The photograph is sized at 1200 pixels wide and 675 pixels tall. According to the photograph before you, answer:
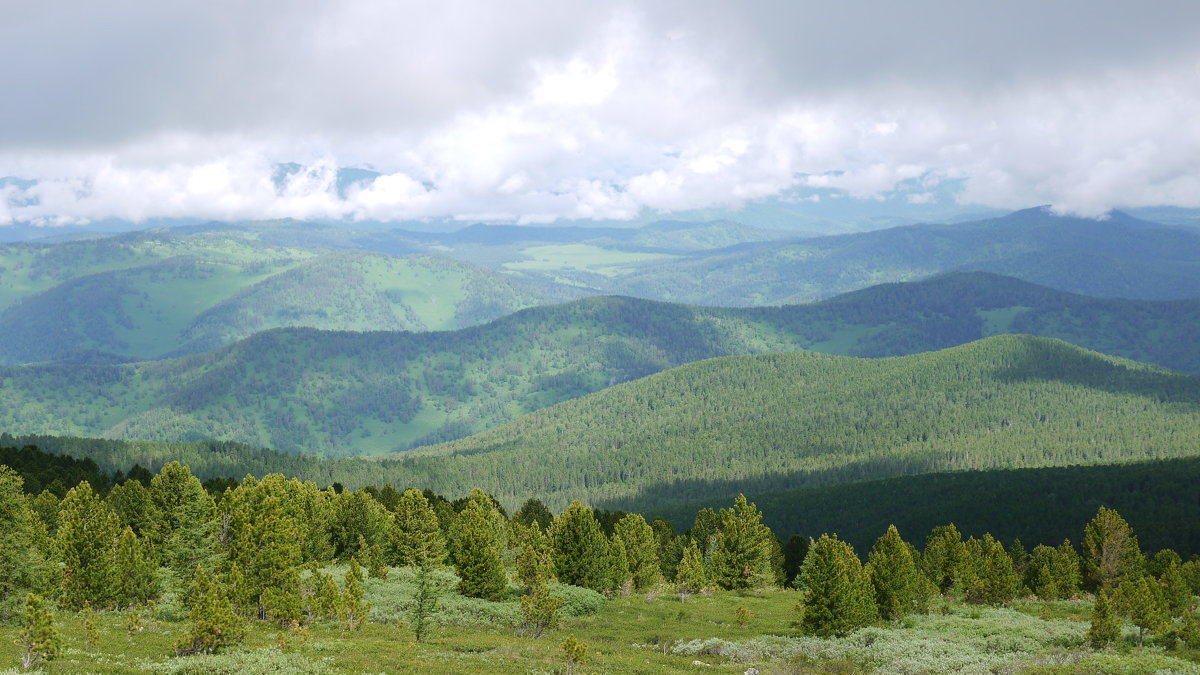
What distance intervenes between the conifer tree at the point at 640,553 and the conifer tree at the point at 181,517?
53.4m

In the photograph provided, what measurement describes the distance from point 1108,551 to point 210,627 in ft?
359

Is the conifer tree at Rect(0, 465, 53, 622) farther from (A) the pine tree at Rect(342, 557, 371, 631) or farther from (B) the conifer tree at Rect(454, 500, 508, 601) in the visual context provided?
(B) the conifer tree at Rect(454, 500, 508, 601)

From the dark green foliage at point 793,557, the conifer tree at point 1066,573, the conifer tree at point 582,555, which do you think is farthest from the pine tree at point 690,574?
the conifer tree at point 1066,573

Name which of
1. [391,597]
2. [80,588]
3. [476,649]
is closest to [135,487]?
[80,588]

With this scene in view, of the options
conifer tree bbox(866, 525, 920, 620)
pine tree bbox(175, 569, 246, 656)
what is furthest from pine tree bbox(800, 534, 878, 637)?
pine tree bbox(175, 569, 246, 656)

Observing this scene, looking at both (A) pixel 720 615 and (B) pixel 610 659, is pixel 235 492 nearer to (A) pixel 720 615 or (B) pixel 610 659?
(B) pixel 610 659

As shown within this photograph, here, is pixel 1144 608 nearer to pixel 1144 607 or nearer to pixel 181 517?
pixel 1144 607

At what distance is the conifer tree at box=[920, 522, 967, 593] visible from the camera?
11331 cm

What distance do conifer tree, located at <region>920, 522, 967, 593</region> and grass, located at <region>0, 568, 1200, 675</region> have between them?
13843 mm

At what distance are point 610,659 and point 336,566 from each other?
50107 mm

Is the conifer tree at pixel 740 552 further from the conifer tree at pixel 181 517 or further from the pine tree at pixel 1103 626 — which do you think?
the conifer tree at pixel 181 517

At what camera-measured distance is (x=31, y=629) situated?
156 ft

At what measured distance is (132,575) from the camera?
76.1m

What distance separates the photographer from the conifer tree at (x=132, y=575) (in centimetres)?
7494
